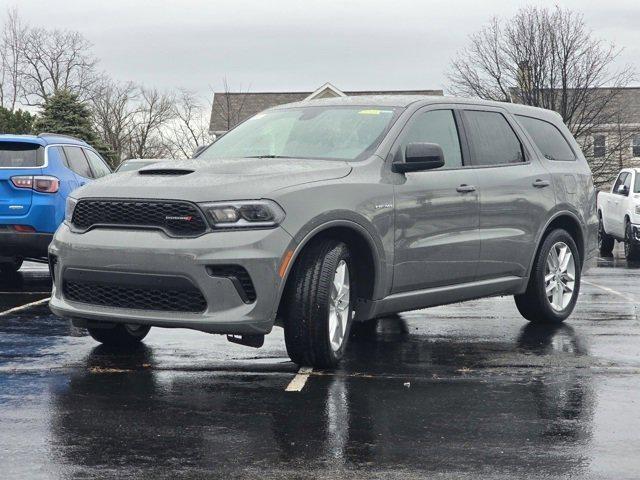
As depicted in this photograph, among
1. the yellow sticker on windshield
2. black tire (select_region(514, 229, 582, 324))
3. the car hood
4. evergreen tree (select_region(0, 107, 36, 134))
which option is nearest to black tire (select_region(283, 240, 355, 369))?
the car hood

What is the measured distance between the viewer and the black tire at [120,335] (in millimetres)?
A: 7949

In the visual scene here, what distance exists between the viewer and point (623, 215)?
66.7 ft

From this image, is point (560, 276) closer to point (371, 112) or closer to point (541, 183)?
point (541, 183)

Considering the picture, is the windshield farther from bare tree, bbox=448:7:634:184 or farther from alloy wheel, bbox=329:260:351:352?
bare tree, bbox=448:7:634:184

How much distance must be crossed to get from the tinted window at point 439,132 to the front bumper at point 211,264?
5.96ft

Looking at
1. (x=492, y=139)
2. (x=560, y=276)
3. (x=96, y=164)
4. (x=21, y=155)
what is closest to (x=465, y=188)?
(x=492, y=139)

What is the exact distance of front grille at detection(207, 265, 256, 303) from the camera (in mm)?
6520

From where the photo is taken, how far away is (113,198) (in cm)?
683

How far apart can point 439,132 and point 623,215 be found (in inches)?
508

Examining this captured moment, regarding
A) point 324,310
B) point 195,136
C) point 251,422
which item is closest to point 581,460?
point 251,422

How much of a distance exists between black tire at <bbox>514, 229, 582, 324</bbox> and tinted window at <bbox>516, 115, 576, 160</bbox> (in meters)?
0.70

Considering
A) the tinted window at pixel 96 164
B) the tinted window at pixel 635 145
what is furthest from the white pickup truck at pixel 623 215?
the tinted window at pixel 635 145

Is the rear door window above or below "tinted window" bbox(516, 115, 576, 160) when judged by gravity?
below

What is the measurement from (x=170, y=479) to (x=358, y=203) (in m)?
2.94
